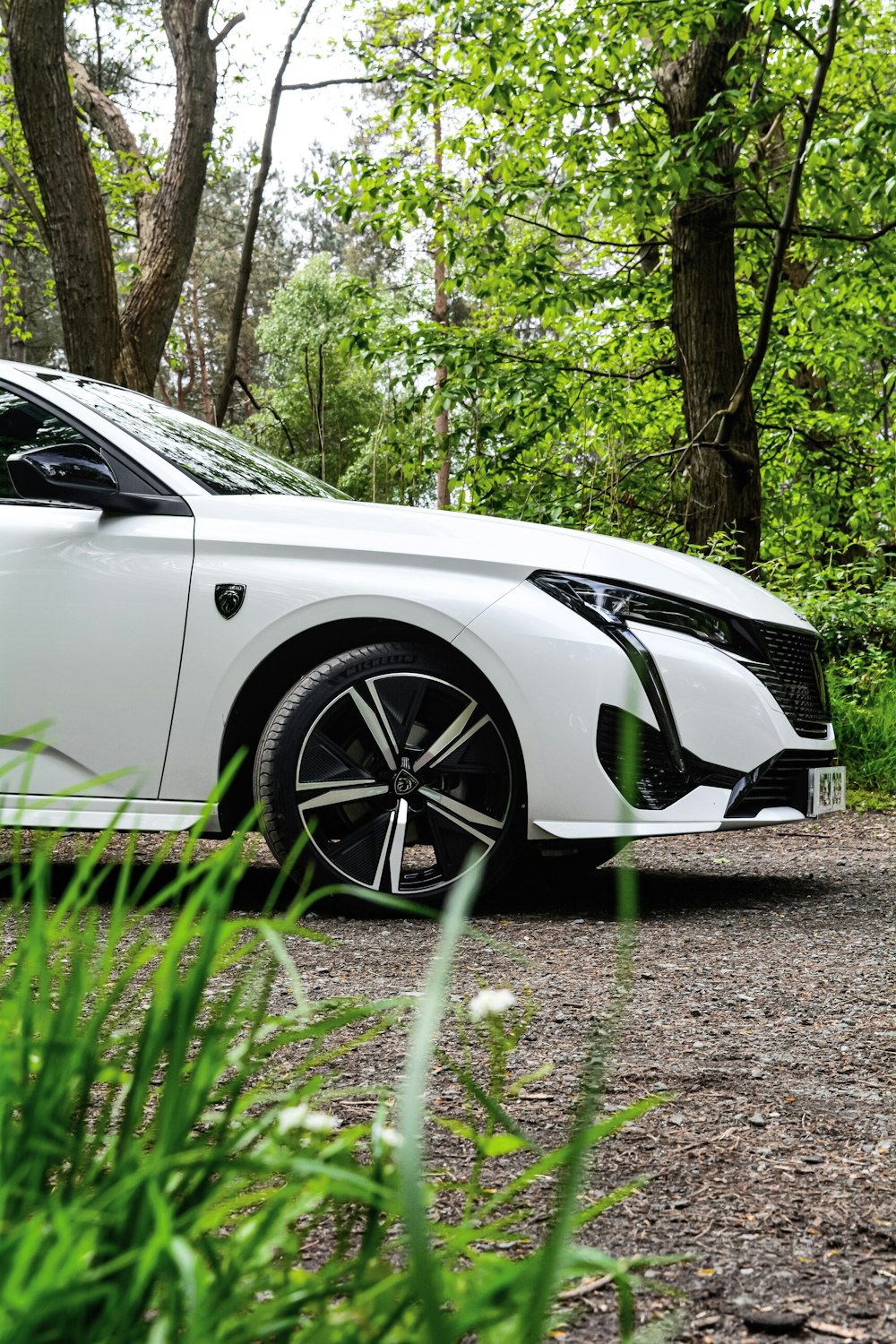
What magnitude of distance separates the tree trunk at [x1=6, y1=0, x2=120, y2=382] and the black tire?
6495 millimetres

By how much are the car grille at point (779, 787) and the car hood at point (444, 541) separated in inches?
17.5

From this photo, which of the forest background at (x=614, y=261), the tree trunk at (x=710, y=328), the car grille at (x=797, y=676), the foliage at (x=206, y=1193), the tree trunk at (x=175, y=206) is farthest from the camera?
the tree trunk at (x=175, y=206)

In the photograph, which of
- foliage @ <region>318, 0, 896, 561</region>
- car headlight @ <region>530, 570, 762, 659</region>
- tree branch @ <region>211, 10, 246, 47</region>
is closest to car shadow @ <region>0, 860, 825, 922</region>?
car headlight @ <region>530, 570, 762, 659</region>

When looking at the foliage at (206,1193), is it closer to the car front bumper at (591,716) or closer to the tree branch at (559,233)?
the car front bumper at (591,716)

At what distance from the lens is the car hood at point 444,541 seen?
388cm

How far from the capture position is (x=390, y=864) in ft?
12.5

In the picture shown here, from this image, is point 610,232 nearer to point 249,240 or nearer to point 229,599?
point 249,240

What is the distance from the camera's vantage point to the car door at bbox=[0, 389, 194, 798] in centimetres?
395

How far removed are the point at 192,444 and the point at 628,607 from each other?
5.30 ft

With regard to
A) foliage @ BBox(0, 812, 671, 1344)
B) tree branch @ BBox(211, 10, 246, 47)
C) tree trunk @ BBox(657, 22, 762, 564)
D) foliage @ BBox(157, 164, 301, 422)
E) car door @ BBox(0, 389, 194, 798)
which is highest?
foliage @ BBox(157, 164, 301, 422)

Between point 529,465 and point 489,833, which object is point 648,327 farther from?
point 489,833

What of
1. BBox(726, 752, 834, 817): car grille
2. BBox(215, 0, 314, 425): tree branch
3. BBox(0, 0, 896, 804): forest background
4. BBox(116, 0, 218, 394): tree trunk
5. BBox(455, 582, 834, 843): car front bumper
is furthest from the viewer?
BBox(215, 0, 314, 425): tree branch

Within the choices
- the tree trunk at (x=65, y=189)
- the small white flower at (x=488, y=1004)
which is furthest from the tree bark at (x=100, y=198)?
the small white flower at (x=488, y=1004)

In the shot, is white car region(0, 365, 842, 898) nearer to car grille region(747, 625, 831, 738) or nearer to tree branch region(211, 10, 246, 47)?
car grille region(747, 625, 831, 738)
